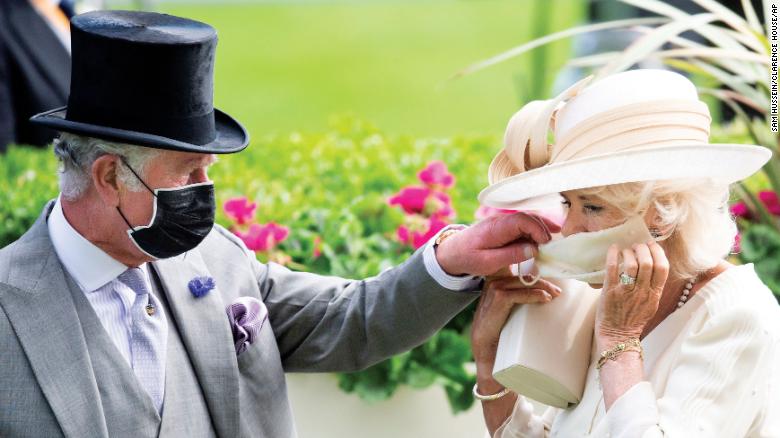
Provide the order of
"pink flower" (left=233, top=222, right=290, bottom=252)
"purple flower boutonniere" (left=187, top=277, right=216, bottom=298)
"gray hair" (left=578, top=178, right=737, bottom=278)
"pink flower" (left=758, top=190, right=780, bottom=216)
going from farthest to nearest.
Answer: "pink flower" (left=758, top=190, right=780, bottom=216) → "pink flower" (left=233, top=222, right=290, bottom=252) → "purple flower boutonniere" (left=187, top=277, right=216, bottom=298) → "gray hair" (left=578, top=178, right=737, bottom=278)

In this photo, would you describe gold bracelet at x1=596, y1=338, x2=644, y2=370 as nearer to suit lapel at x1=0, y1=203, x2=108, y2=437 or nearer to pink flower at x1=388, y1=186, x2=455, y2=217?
suit lapel at x1=0, y1=203, x2=108, y2=437

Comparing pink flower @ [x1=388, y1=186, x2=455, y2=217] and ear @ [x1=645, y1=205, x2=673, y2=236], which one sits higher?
ear @ [x1=645, y1=205, x2=673, y2=236]

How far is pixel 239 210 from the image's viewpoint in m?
4.58

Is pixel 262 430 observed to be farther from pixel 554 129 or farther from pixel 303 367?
pixel 554 129

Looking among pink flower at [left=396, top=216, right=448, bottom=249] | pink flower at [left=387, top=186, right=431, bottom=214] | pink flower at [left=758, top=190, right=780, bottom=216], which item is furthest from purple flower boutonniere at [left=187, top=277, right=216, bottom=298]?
pink flower at [left=758, top=190, right=780, bottom=216]

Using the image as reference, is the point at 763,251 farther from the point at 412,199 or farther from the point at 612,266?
→ the point at 612,266

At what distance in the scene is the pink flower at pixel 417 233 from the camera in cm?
441

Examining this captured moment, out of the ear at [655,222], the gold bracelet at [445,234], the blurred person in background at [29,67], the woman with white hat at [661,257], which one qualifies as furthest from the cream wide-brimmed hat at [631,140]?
the blurred person in background at [29,67]

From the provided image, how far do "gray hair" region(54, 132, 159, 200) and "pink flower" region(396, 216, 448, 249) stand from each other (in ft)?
5.41

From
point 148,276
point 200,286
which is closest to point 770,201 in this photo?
point 200,286

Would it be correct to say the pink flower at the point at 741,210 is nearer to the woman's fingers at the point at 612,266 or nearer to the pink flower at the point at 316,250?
the pink flower at the point at 316,250

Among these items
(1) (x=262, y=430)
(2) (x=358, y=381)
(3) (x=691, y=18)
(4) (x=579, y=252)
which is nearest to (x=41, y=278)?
(1) (x=262, y=430)

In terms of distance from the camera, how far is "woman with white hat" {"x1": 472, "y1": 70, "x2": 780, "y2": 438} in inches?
102

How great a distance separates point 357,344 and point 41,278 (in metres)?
0.88
